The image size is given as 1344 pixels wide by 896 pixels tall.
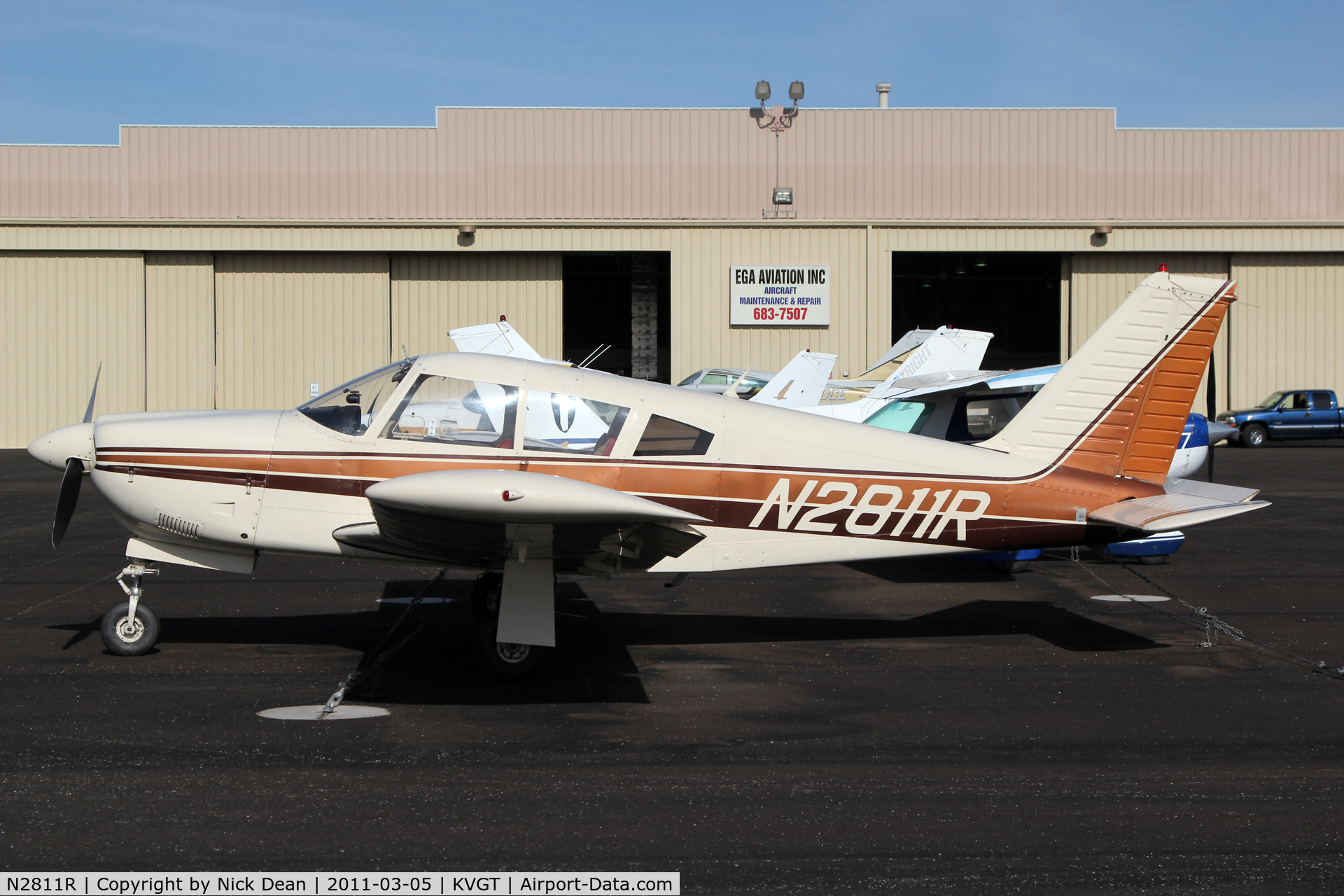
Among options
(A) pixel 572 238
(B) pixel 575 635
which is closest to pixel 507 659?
(B) pixel 575 635

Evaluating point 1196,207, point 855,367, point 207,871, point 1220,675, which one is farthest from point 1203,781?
point 1196,207

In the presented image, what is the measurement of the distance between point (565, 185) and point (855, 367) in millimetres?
9396

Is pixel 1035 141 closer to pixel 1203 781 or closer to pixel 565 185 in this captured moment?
pixel 565 185

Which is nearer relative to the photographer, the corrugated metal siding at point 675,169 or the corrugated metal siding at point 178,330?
the corrugated metal siding at point 178,330

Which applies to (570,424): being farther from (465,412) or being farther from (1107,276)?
(1107,276)

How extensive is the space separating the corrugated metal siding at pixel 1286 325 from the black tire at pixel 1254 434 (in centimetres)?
155

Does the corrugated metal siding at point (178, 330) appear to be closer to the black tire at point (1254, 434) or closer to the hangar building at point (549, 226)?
the hangar building at point (549, 226)

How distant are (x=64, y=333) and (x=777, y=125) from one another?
787 inches

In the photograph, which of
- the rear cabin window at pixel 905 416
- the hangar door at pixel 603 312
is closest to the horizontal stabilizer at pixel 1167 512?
the rear cabin window at pixel 905 416

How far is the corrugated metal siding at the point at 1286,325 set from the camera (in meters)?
31.9

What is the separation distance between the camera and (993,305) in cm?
4184

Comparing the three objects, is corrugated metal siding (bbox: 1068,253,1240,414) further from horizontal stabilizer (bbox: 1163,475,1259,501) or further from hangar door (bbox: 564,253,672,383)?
horizontal stabilizer (bbox: 1163,475,1259,501)

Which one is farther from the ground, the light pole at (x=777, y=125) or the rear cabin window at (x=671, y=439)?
the light pole at (x=777, y=125)

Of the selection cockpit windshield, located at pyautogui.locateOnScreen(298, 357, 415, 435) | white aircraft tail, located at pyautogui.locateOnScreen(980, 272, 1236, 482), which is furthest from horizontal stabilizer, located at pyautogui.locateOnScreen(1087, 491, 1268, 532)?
cockpit windshield, located at pyautogui.locateOnScreen(298, 357, 415, 435)
